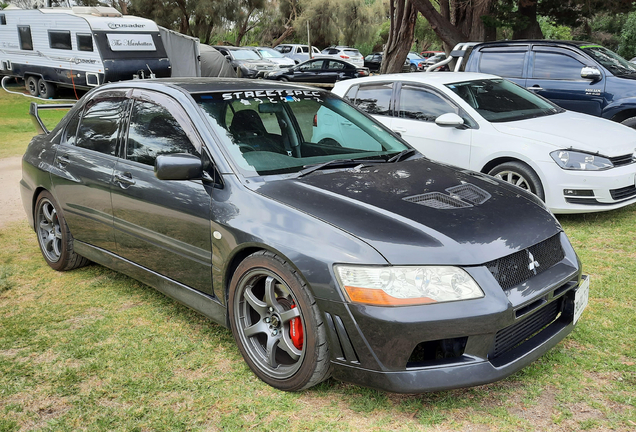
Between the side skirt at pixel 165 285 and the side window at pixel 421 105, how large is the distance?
4.11m

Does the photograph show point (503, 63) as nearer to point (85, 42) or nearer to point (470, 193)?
point (470, 193)

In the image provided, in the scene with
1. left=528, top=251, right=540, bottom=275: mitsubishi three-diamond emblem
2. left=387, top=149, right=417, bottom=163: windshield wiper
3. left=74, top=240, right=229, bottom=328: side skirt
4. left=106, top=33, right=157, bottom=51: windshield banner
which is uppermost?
left=106, top=33, right=157, bottom=51: windshield banner

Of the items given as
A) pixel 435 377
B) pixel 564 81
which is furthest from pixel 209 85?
pixel 564 81

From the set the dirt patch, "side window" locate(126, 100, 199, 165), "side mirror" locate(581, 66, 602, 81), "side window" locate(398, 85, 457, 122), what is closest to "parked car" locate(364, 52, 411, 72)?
"side mirror" locate(581, 66, 602, 81)

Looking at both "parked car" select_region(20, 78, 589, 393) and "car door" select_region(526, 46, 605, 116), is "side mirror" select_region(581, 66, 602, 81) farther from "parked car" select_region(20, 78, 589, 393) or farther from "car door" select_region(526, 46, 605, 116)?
"parked car" select_region(20, 78, 589, 393)

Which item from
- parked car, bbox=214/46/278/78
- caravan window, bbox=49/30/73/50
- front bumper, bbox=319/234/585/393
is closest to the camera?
front bumper, bbox=319/234/585/393

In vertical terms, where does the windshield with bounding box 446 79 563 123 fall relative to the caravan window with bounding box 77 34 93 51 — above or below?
below

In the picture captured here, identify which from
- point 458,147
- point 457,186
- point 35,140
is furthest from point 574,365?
point 35,140

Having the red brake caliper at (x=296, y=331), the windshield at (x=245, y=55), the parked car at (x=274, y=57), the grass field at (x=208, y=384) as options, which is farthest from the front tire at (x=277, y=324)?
the windshield at (x=245, y=55)

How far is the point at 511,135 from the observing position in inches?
243

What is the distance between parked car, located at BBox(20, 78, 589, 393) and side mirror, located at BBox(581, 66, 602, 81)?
17.3 ft

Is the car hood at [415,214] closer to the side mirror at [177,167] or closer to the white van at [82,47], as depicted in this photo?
the side mirror at [177,167]

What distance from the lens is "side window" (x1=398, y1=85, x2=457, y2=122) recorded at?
22.2 feet

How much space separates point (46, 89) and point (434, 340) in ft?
68.8
